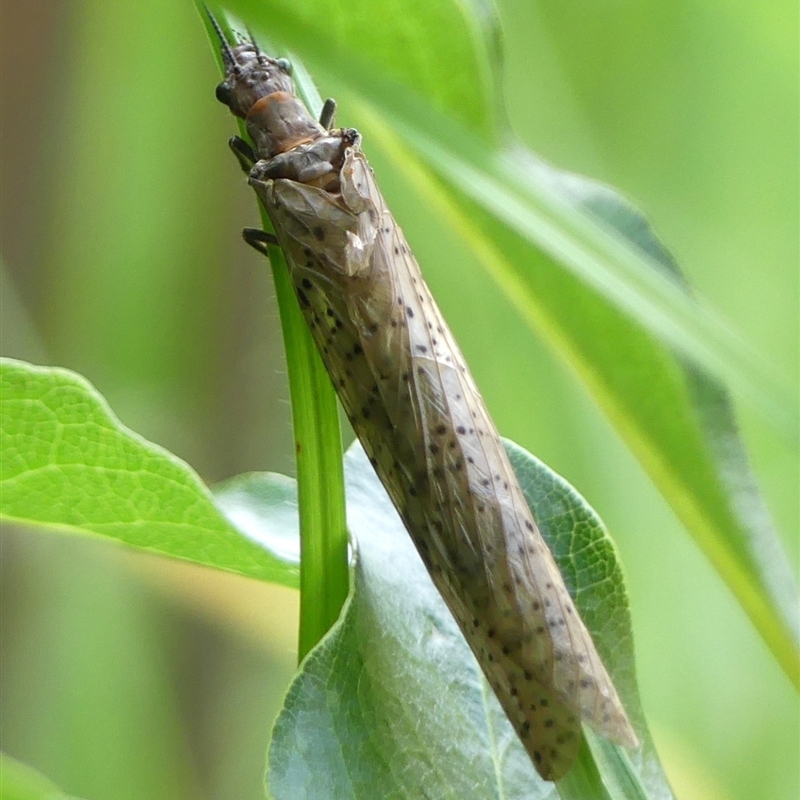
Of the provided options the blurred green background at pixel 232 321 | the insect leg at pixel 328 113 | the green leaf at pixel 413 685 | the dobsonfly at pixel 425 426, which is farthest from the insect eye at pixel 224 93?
the blurred green background at pixel 232 321

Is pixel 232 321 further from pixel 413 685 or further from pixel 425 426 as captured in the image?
pixel 413 685

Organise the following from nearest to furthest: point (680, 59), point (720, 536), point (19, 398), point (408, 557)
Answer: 1. point (19, 398)
2. point (408, 557)
3. point (720, 536)
4. point (680, 59)

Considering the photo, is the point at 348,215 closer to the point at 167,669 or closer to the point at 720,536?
the point at 720,536

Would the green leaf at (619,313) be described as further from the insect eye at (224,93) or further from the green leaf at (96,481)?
the green leaf at (96,481)

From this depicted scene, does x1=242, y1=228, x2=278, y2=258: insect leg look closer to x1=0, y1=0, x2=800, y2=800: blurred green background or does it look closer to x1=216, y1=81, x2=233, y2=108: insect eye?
x1=216, y1=81, x2=233, y2=108: insect eye

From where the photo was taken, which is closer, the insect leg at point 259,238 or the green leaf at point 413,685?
the green leaf at point 413,685

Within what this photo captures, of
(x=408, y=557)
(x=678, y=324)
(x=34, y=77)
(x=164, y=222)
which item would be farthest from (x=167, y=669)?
(x=678, y=324)
